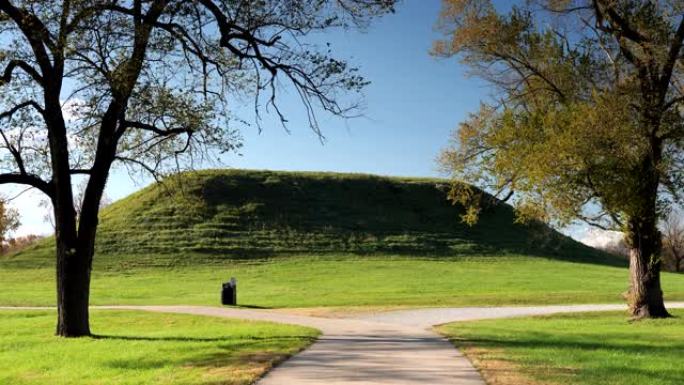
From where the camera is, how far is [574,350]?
12.9 meters

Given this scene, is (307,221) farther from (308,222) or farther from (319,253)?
(319,253)

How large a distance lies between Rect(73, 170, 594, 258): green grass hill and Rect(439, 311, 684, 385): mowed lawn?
1368 inches

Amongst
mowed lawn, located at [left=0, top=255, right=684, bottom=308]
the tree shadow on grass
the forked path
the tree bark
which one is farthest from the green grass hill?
the tree shadow on grass

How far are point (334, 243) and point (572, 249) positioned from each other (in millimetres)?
26965

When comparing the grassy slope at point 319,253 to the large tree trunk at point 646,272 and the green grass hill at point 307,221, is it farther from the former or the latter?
the large tree trunk at point 646,272

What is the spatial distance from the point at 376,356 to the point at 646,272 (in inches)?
557

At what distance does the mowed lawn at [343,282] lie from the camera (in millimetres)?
31844

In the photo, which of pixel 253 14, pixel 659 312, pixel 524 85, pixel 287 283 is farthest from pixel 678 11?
pixel 287 283

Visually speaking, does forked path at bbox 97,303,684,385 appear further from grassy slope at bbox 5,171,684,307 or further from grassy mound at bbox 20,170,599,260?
grassy mound at bbox 20,170,599,260

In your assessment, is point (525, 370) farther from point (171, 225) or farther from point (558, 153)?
point (171, 225)

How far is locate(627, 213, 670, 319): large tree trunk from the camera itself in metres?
22.0

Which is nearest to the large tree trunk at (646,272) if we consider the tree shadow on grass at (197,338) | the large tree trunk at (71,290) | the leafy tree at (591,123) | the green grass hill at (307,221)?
the leafy tree at (591,123)

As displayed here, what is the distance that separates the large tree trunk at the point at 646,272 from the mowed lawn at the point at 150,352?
38.5 ft

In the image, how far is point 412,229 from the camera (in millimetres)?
67125
